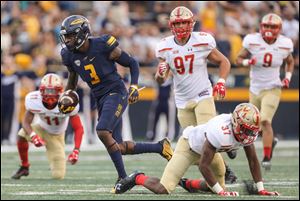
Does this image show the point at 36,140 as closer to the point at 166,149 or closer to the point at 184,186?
the point at 166,149

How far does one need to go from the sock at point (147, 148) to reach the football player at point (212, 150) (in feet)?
1.87

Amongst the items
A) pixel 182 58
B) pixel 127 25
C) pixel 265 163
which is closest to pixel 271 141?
pixel 265 163

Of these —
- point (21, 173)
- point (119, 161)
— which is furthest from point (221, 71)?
point (21, 173)

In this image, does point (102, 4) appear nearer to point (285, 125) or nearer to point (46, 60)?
point (46, 60)

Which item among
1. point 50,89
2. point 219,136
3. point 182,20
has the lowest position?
point 50,89

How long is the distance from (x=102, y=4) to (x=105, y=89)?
1023cm

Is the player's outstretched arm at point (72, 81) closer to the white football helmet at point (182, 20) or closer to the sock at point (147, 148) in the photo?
the sock at point (147, 148)

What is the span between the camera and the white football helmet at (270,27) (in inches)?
472

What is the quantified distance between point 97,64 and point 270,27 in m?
3.27

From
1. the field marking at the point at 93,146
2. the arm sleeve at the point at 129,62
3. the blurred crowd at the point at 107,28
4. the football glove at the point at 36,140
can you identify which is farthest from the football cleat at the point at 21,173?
the blurred crowd at the point at 107,28

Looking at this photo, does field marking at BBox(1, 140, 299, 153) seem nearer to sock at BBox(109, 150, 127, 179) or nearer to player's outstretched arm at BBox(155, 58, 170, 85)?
player's outstretched arm at BBox(155, 58, 170, 85)

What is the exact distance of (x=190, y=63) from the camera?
32.4 ft

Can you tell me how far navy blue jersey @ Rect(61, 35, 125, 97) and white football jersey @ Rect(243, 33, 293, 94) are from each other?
297 centimetres

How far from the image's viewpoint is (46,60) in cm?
1777
